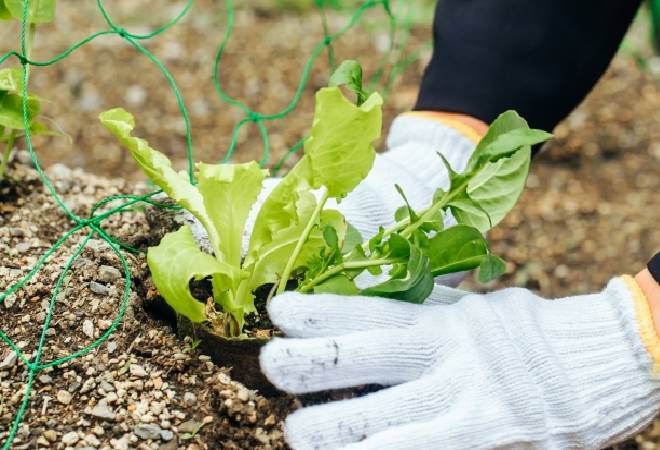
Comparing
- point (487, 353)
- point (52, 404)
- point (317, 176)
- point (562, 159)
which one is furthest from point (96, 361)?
point (562, 159)

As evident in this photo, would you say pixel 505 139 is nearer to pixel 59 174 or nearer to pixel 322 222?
pixel 322 222

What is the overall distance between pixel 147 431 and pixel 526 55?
0.98 meters

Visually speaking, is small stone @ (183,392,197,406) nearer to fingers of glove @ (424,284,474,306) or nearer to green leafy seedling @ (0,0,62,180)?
fingers of glove @ (424,284,474,306)

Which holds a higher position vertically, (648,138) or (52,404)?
(52,404)

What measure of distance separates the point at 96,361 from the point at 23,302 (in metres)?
0.15

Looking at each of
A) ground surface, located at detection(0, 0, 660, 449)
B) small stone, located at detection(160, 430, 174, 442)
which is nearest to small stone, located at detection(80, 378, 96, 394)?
ground surface, located at detection(0, 0, 660, 449)

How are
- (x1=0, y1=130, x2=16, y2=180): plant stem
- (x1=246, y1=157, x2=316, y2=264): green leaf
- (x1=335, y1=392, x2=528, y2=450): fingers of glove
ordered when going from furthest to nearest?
(x1=0, y1=130, x2=16, y2=180): plant stem
(x1=246, y1=157, x2=316, y2=264): green leaf
(x1=335, y1=392, x2=528, y2=450): fingers of glove

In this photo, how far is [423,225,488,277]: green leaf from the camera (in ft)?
3.46

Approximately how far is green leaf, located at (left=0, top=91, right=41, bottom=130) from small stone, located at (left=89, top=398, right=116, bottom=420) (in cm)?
46

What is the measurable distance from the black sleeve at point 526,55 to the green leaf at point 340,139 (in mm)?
530

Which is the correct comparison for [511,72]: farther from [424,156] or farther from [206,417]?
[206,417]

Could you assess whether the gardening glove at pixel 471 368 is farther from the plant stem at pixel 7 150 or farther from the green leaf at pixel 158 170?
the plant stem at pixel 7 150

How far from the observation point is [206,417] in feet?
3.48

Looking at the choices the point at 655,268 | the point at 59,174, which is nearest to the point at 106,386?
the point at 59,174
